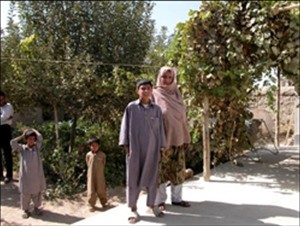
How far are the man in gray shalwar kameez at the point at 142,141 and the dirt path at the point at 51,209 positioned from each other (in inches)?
97.9

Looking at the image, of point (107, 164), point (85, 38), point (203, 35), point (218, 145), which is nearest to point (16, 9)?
point (85, 38)

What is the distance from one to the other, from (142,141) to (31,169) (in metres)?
2.32

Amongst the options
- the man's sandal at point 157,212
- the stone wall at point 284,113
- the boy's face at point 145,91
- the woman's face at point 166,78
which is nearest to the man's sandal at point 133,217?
the man's sandal at point 157,212

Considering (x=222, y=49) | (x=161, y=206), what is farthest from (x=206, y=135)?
(x=161, y=206)

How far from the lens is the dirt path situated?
599cm

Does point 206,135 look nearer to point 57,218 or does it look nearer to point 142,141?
point 142,141

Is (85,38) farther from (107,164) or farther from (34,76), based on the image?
(107,164)

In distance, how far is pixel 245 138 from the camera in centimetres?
678

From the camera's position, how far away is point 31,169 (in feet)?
18.3

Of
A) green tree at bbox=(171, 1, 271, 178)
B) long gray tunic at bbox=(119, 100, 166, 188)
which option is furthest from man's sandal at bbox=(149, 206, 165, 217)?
green tree at bbox=(171, 1, 271, 178)

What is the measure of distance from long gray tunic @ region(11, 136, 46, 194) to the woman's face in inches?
84.3

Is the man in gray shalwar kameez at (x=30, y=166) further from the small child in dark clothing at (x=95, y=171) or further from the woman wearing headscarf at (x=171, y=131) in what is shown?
the woman wearing headscarf at (x=171, y=131)

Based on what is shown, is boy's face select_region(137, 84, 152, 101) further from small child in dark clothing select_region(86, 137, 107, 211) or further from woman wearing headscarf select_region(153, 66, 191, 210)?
small child in dark clothing select_region(86, 137, 107, 211)

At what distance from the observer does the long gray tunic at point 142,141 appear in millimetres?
3820
